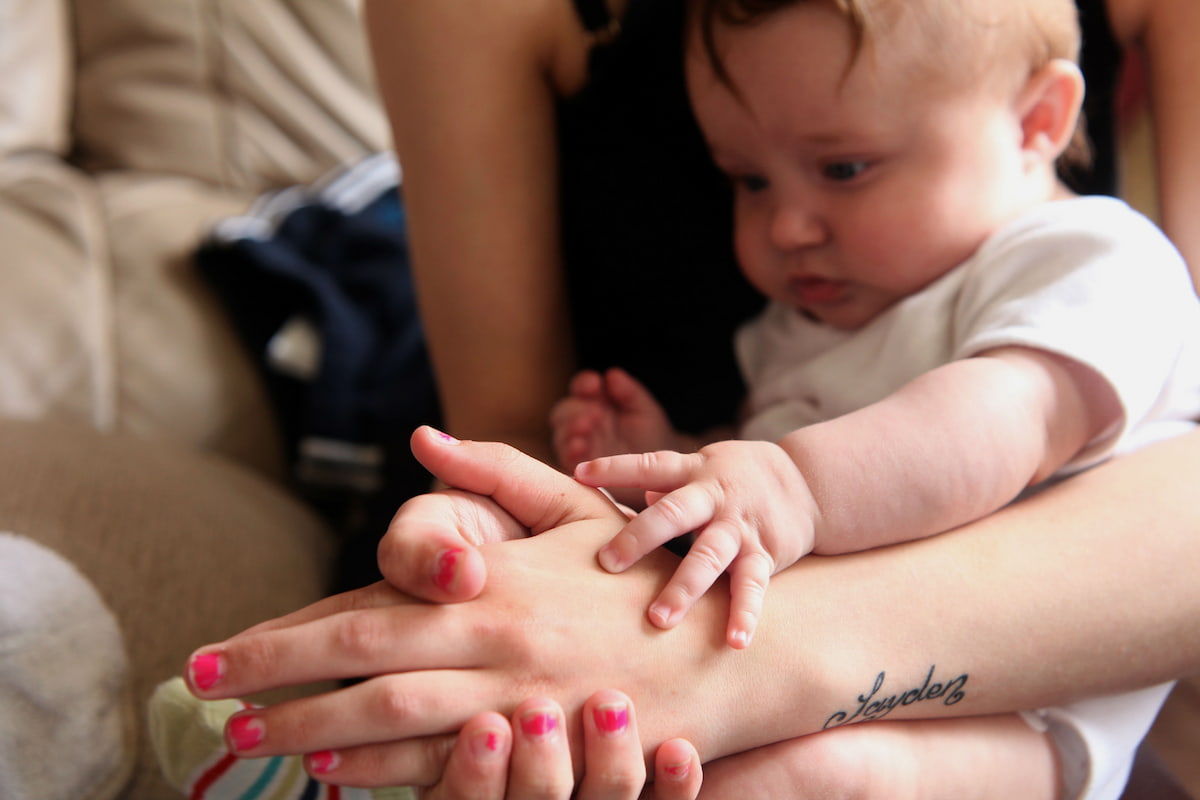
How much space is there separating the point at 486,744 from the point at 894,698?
7.1 inches

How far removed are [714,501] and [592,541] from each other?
0.05 meters

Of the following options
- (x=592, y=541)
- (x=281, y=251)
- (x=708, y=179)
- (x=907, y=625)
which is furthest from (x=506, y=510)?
(x=281, y=251)

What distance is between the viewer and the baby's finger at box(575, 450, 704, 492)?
361mm

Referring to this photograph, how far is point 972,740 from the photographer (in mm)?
406

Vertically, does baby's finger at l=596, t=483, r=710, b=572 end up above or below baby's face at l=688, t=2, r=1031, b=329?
below

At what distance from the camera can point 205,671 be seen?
0.31 m

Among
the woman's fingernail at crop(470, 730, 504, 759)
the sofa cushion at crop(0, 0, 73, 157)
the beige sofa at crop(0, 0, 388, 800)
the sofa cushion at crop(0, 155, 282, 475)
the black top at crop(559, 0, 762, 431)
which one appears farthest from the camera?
the sofa cushion at crop(0, 0, 73, 157)

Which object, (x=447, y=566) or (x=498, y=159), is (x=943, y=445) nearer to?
(x=447, y=566)

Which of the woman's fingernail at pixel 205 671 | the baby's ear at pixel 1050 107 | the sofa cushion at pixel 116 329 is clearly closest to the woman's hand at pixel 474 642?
the woman's fingernail at pixel 205 671

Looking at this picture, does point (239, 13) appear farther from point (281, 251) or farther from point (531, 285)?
point (531, 285)

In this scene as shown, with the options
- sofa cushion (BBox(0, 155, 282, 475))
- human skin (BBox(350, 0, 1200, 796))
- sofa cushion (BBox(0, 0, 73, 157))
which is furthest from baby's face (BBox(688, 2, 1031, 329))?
sofa cushion (BBox(0, 0, 73, 157))

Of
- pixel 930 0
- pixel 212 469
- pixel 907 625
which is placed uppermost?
pixel 930 0

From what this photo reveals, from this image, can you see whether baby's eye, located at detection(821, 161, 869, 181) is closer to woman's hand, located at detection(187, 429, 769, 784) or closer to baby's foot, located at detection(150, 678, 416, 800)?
woman's hand, located at detection(187, 429, 769, 784)

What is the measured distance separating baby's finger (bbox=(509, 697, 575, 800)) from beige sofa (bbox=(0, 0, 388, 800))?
9.1 inches
